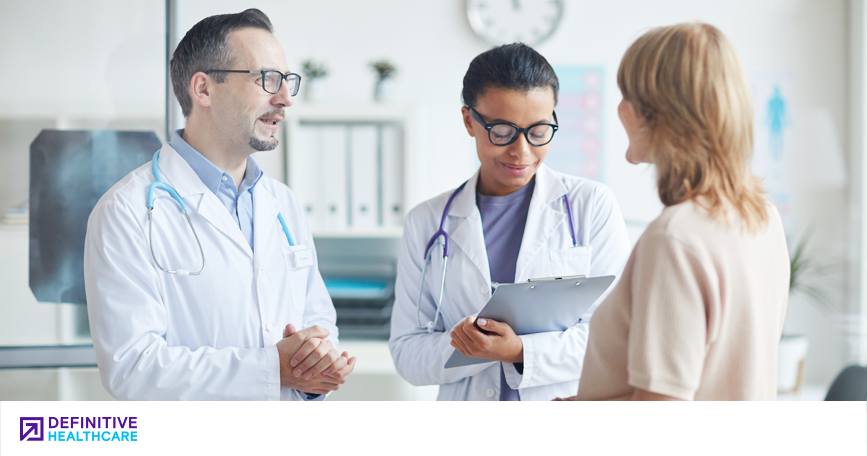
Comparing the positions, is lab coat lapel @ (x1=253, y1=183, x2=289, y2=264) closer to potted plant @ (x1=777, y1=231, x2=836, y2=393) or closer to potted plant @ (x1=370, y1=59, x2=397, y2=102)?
potted plant @ (x1=370, y1=59, x2=397, y2=102)

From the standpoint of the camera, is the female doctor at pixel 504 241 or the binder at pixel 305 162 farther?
the binder at pixel 305 162

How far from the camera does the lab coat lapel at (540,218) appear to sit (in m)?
1.21

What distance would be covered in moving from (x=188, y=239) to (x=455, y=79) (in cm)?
113

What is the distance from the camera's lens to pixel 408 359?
4.19ft

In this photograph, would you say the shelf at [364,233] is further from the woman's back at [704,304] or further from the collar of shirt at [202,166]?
the woman's back at [704,304]

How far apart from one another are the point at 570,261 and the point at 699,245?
53cm

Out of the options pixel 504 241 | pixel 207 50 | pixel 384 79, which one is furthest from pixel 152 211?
pixel 384 79

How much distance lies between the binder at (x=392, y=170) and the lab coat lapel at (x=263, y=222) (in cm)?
78

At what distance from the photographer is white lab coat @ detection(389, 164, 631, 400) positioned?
1.21 meters

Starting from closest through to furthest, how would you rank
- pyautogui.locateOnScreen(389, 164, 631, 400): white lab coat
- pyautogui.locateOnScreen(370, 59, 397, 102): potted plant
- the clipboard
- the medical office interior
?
1. the clipboard
2. pyautogui.locateOnScreen(389, 164, 631, 400): white lab coat
3. the medical office interior
4. pyautogui.locateOnScreen(370, 59, 397, 102): potted plant

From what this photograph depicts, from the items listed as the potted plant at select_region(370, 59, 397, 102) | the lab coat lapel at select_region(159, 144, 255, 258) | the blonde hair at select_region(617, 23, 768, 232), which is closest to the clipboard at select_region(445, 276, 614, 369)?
the blonde hair at select_region(617, 23, 768, 232)

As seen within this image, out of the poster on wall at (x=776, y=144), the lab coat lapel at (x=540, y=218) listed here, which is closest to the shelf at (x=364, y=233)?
the lab coat lapel at (x=540, y=218)
